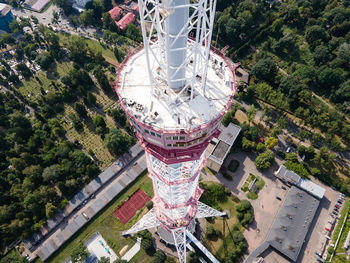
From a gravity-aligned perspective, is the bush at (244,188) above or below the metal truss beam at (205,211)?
below

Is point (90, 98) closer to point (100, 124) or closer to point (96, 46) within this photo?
point (100, 124)

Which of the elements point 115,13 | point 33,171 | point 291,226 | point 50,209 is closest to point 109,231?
point 50,209

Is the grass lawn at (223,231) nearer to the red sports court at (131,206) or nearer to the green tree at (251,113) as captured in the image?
the red sports court at (131,206)

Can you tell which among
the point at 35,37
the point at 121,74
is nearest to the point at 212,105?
the point at 121,74

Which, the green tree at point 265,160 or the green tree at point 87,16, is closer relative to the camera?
the green tree at point 265,160

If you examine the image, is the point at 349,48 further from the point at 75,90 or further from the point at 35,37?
the point at 35,37

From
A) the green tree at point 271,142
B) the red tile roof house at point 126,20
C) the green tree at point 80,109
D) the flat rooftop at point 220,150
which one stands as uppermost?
the red tile roof house at point 126,20

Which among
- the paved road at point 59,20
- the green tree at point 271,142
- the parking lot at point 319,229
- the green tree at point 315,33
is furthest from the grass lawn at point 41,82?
the green tree at point 315,33

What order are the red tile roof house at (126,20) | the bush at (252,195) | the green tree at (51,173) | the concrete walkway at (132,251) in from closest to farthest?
the concrete walkway at (132,251) → the green tree at (51,173) → the bush at (252,195) → the red tile roof house at (126,20)
